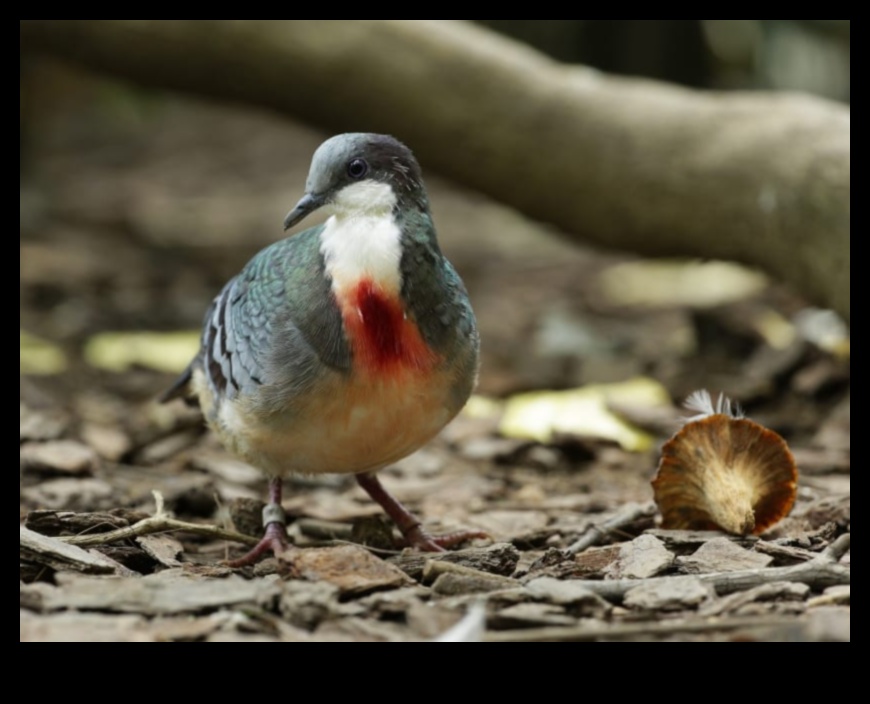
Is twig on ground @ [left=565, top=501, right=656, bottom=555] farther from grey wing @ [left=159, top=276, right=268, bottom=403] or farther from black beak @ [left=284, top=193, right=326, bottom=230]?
black beak @ [left=284, top=193, right=326, bottom=230]

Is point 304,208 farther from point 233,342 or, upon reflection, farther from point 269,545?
point 269,545

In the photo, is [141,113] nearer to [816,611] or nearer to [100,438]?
[100,438]

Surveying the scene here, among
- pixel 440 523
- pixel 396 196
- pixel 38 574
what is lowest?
pixel 38 574

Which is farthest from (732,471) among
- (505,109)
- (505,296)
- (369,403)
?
(505,296)

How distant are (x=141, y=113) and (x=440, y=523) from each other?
6.62 metres

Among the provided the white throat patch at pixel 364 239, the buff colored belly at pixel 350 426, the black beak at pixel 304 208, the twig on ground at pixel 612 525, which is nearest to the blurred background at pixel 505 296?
the twig on ground at pixel 612 525

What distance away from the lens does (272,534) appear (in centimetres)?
373

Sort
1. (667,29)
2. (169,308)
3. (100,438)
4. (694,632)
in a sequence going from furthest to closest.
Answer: (667,29)
(169,308)
(100,438)
(694,632)

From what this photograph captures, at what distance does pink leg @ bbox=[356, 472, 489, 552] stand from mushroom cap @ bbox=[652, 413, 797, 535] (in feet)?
2.54

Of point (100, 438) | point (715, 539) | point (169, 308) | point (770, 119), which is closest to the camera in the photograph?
point (715, 539)

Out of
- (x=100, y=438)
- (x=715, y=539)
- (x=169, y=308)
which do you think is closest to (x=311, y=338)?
(x=715, y=539)

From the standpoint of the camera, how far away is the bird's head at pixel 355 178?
3410 mm

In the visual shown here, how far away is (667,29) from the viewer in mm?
9133

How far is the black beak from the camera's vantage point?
3.38m
